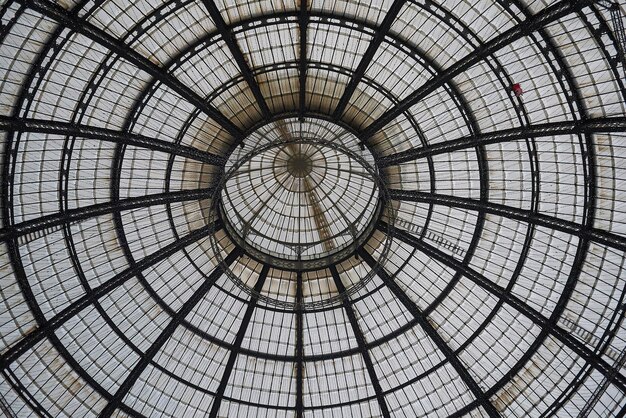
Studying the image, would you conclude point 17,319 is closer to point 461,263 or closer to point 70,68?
point 70,68

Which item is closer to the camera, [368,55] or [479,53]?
[479,53]

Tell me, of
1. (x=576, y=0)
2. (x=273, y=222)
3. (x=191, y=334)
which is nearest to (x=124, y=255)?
(x=191, y=334)

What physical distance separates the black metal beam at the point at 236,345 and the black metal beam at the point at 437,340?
6461mm

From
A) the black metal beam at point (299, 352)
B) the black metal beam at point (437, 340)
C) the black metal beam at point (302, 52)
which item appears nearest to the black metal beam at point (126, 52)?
the black metal beam at point (302, 52)

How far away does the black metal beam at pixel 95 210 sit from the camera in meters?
26.0

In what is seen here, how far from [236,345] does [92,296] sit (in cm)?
851

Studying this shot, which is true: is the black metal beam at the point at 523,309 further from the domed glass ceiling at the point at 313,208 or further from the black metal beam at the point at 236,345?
the black metal beam at the point at 236,345

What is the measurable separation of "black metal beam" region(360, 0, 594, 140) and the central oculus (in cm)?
378

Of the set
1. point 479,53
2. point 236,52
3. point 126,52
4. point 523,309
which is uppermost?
point 479,53

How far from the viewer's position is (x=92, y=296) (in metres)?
28.3

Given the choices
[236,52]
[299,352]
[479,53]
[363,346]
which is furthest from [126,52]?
[363,346]

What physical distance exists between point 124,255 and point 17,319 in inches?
234

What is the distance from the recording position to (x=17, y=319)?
1137 inches

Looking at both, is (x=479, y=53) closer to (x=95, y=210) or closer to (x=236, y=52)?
(x=236, y=52)
